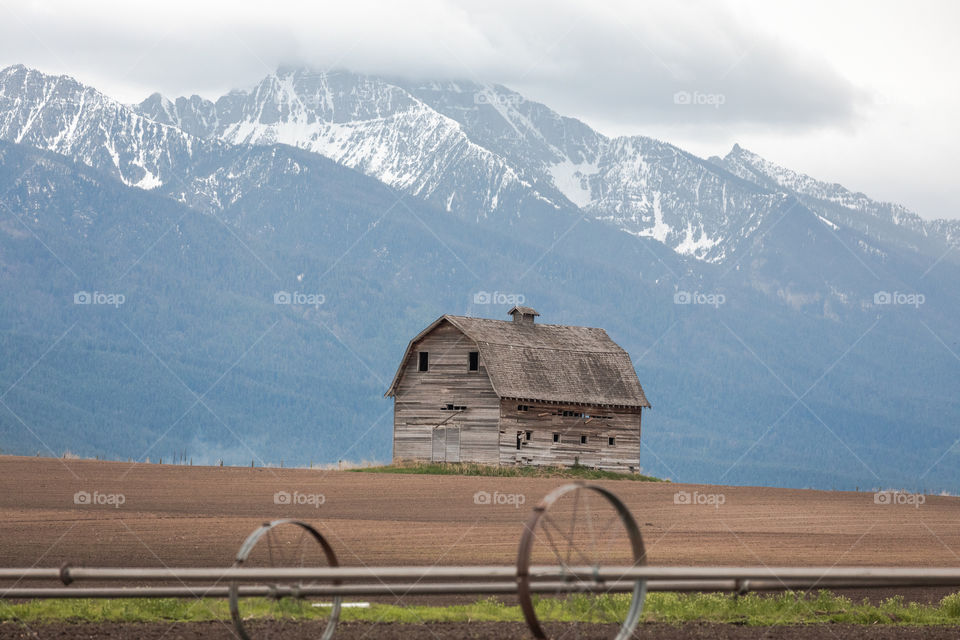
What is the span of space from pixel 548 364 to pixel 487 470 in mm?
7946

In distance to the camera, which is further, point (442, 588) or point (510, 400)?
point (510, 400)

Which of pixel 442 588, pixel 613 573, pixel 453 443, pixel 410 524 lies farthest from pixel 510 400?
pixel 613 573

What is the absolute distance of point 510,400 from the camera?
67.4m

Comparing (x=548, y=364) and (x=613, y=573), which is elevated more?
(x=548, y=364)

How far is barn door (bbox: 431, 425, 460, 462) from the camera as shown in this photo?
224ft

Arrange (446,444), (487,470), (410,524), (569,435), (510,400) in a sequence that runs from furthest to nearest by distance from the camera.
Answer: (569,435), (446,444), (510,400), (487,470), (410,524)

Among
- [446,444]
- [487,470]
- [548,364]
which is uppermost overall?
[548,364]

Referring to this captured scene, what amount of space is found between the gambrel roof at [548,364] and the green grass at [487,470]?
350cm

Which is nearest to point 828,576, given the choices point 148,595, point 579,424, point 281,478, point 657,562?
point 148,595

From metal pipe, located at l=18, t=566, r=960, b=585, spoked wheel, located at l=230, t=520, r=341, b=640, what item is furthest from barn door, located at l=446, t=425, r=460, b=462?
metal pipe, located at l=18, t=566, r=960, b=585

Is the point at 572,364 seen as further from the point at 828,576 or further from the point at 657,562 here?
the point at 828,576

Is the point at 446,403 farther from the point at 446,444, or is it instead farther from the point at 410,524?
the point at 410,524

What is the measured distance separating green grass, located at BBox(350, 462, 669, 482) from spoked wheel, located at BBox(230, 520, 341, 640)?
101ft

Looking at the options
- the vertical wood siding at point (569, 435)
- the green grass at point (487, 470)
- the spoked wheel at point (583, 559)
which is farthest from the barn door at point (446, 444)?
the spoked wheel at point (583, 559)
